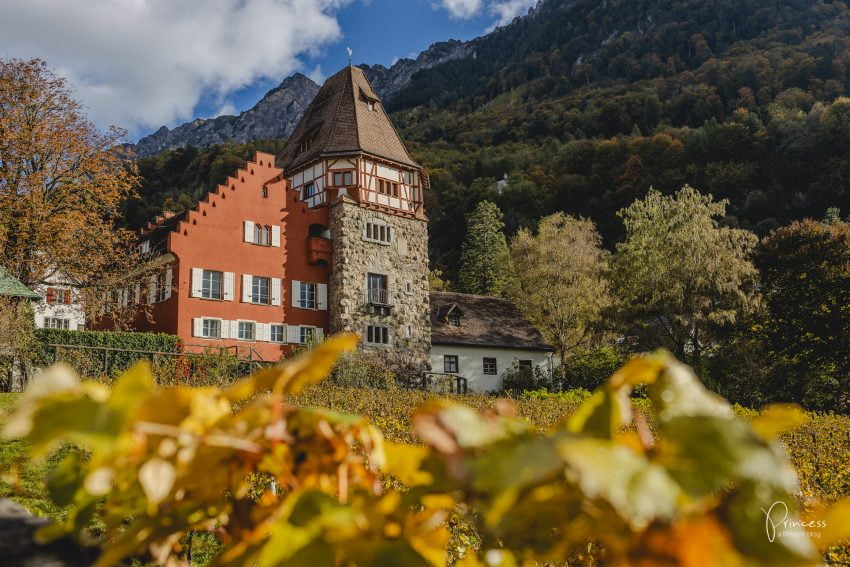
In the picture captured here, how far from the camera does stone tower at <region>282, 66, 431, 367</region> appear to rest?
26562mm

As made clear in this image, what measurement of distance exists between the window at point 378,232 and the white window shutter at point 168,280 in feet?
26.0

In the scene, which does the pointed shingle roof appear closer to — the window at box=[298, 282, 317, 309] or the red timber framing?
the red timber framing

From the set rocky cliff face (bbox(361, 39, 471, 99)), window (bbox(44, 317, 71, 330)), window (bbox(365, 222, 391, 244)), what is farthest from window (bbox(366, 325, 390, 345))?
rocky cliff face (bbox(361, 39, 471, 99))

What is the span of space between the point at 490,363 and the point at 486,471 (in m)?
30.4

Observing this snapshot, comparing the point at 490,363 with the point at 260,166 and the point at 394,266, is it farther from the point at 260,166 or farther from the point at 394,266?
the point at 260,166

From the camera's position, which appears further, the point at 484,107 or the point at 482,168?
the point at 484,107

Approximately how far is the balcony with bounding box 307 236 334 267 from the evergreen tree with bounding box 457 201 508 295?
18.2 m

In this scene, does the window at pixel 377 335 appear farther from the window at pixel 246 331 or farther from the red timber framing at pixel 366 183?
the red timber framing at pixel 366 183

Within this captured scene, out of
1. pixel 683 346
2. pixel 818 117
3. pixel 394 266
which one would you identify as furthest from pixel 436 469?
pixel 818 117

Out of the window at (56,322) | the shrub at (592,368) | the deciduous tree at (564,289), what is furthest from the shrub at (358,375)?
the window at (56,322)

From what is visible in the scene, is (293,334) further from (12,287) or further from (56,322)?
(56,322)

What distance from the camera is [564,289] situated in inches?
1384

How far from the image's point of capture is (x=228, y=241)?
2444cm

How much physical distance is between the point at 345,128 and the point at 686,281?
16.3m
